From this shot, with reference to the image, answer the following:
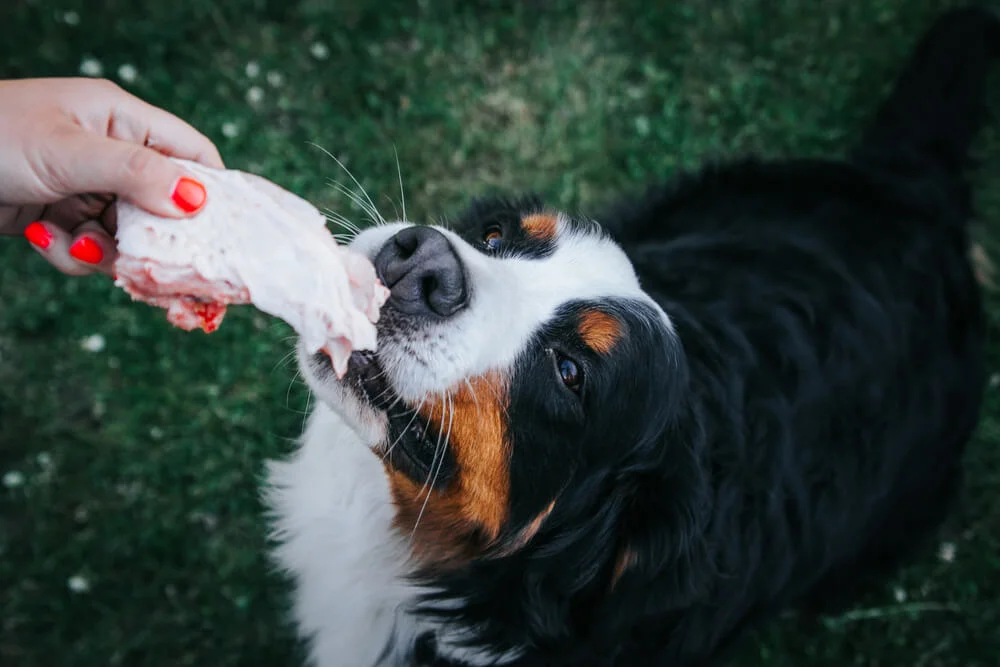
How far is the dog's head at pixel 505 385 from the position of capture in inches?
72.9

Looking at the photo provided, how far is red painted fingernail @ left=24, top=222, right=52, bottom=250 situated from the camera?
72.9 inches

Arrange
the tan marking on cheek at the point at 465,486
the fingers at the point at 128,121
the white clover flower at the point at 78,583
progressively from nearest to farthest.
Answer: the fingers at the point at 128,121
the tan marking on cheek at the point at 465,486
the white clover flower at the point at 78,583

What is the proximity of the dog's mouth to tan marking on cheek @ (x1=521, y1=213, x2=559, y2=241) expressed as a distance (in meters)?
0.65

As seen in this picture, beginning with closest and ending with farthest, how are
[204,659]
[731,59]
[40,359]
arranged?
1. [204,659]
2. [40,359]
3. [731,59]

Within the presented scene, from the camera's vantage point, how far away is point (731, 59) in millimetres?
4297

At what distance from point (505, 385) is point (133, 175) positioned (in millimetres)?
951

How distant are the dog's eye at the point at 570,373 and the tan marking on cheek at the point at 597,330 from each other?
0.08 metres

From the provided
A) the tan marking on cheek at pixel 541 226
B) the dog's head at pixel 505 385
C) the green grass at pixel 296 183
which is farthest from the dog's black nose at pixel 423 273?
the green grass at pixel 296 183

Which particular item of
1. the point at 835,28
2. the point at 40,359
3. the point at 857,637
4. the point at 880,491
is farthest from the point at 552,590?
the point at 835,28

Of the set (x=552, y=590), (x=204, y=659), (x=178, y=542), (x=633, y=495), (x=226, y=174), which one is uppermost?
(x=226, y=174)

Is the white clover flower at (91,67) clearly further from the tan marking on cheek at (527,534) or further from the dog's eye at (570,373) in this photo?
the tan marking on cheek at (527,534)

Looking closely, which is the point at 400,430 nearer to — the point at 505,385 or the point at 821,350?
the point at 505,385

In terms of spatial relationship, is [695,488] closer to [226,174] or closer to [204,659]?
[226,174]

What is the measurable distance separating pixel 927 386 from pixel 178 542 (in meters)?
2.97
